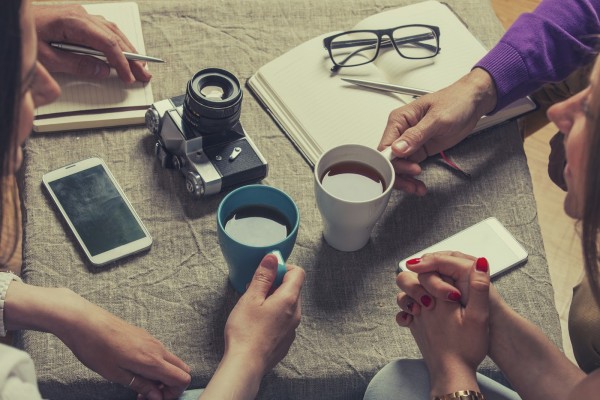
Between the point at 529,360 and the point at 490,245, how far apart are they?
0.15 meters

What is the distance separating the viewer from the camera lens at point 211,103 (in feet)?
2.89

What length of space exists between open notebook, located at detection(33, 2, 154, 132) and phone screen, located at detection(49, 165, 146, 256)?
3.1 inches

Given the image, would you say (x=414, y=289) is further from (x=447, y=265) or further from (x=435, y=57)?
(x=435, y=57)

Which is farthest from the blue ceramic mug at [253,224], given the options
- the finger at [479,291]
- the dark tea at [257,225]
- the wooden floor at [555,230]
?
the wooden floor at [555,230]

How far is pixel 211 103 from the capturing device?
34.6 inches

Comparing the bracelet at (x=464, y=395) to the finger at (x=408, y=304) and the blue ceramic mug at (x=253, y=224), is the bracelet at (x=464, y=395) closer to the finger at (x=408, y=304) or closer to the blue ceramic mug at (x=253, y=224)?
the finger at (x=408, y=304)

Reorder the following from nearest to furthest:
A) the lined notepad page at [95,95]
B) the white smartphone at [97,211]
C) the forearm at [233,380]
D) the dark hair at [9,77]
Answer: the dark hair at [9,77]
the forearm at [233,380]
the white smartphone at [97,211]
the lined notepad page at [95,95]

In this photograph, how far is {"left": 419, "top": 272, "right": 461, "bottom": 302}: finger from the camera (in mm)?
867

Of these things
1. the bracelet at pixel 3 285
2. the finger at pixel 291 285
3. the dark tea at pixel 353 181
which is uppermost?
the dark tea at pixel 353 181

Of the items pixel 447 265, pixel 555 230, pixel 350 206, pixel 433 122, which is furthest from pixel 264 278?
pixel 555 230

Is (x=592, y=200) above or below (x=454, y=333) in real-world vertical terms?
above

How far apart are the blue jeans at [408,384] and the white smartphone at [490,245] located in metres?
0.12

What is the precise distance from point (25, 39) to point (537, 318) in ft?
2.18

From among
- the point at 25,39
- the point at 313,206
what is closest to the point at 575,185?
the point at 313,206
